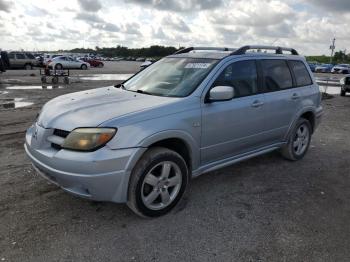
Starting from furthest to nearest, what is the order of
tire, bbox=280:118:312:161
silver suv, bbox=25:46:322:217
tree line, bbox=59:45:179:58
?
1. tree line, bbox=59:45:179:58
2. tire, bbox=280:118:312:161
3. silver suv, bbox=25:46:322:217

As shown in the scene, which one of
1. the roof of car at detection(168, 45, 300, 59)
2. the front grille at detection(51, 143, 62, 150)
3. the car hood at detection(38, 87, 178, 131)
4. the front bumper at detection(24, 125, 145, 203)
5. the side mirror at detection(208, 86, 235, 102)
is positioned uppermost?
the roof of car at detection(168, 45, 300, 59)

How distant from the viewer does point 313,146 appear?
6.98 m

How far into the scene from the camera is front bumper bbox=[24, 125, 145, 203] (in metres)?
3.26

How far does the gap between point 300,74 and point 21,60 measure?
3313cm

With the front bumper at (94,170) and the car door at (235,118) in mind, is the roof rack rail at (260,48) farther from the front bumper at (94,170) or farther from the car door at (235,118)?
the front bumper at (94,170)

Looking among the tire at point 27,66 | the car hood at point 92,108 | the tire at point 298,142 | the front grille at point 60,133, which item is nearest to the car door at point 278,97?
the tire at point 298,142

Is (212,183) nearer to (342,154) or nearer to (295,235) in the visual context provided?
(295,235)

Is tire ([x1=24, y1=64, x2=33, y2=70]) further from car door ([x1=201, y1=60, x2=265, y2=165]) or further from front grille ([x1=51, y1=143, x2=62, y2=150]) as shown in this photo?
front grille ([x1=51, y1=143, x2=62, y2=150])

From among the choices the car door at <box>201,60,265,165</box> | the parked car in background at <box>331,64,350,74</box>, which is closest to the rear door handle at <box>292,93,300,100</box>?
the car door at <box>201,60,265,165</box>

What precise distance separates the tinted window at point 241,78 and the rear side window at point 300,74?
46.5 inches

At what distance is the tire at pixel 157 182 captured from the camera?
353cm

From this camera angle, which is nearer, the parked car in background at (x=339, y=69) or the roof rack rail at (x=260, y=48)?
the roof rack rail at (x=260, y=48)

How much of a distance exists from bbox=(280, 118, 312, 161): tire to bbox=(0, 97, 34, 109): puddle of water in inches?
339

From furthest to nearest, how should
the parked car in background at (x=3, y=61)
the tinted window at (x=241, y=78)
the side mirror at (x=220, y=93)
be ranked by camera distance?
the parked car in background at (x=3, y=61)
the tinted window at (x=241, y=78)
the side mirror at (x=220, y=93)
